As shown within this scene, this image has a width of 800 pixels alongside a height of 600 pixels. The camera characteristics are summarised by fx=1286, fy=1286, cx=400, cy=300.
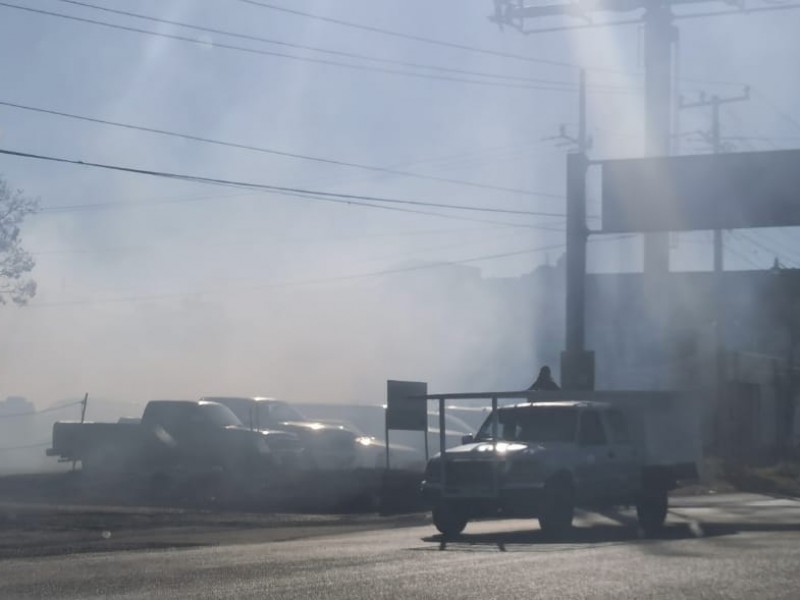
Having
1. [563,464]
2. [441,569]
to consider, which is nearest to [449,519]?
[563,464]

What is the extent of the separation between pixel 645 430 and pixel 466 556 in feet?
19.9

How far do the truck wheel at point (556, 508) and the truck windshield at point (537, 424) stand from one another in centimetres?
86

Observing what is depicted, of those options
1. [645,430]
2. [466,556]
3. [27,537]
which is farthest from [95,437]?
[466,556]

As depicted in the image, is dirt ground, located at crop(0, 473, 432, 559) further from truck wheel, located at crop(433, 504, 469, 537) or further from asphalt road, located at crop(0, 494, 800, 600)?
truck wheel, located at crop(433, 504, 469, 537)

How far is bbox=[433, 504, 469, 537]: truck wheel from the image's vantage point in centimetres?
1723

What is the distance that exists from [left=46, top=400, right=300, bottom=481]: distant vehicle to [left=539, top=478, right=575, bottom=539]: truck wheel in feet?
34.7

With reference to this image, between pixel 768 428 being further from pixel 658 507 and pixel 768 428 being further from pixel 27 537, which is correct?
pixel 27 537

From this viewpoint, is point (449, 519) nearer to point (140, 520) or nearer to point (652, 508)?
point (652, 508)

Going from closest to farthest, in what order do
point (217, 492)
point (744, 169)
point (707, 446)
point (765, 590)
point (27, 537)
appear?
point (765, 590), point (27, 537), point (217, 492), point (744, 169), point (707, 446)

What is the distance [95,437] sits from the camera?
28.7 metres

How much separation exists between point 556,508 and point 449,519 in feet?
4.75

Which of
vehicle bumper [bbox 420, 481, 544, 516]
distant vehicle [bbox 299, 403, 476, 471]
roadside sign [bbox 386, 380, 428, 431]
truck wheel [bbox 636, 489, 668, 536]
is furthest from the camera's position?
distant vehicle [bbox 299, 403, 476, 471]

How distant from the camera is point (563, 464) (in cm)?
1728

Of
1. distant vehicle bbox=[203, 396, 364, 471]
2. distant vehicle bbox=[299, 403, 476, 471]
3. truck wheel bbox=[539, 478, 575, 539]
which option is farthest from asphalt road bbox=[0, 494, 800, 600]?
distant vehicle bbox=[299, 403, 476, 471]
